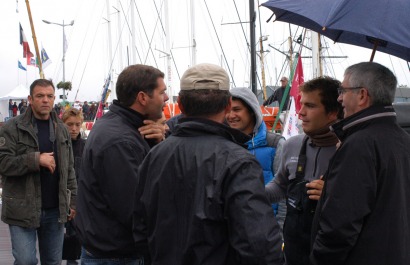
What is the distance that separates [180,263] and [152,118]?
1.25 meters

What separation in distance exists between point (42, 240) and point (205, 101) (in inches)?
124

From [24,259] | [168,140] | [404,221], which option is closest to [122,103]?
[168,140]

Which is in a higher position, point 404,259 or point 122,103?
point 122,103

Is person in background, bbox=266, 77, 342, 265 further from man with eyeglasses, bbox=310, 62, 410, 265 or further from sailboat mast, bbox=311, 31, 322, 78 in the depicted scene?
sailboat mast, bbox=311, 31, 322, 78

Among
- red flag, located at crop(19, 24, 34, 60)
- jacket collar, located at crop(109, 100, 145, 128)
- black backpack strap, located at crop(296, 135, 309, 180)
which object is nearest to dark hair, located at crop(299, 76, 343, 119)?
black backpack strap, located at crop(296, 135, 309, 180)

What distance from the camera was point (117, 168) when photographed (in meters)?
3.20

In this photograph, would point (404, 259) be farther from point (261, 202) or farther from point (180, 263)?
point (180, 263)

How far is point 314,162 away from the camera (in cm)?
352

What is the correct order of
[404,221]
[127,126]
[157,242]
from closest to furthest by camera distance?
[157,242] → [404,221] → [127,126]

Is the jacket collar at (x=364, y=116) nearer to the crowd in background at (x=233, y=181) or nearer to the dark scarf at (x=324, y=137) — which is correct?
the crowd in background at (x=233, y=181)

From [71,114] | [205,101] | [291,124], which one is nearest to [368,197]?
[205,101]

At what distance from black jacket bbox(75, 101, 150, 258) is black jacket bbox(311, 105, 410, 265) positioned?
1.08 meters

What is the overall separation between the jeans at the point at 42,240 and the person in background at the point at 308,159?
7.86 feet

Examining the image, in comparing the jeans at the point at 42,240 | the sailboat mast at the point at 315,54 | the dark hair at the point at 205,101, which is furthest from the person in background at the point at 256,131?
the sailboat mast at the point at 315,54
